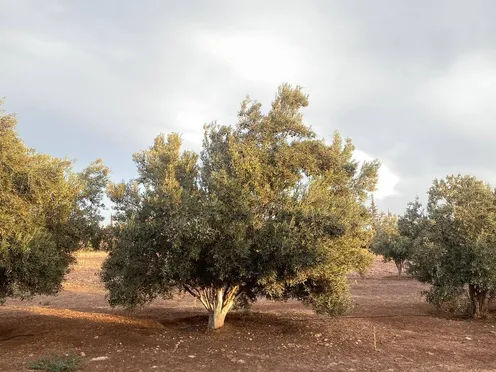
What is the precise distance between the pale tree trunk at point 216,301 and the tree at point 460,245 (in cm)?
1046

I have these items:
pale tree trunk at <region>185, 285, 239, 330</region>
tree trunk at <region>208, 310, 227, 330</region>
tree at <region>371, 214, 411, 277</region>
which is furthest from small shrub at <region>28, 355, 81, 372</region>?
tree at <region>371, 214, 411, 277</region>

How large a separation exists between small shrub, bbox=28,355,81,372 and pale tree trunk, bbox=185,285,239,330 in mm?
5915

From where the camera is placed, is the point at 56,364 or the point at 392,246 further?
the point at 392,246

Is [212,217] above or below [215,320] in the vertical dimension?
above

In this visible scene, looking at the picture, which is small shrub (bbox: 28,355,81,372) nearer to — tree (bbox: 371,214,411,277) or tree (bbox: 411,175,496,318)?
tree (bbox: 411,175,496,318)

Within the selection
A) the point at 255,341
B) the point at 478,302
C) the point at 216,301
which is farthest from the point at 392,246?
the point at 255,341

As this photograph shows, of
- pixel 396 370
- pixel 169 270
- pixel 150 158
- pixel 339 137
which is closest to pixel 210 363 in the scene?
pixel 169 270

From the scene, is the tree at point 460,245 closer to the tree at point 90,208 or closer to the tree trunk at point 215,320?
the tree trunk at point 215,320

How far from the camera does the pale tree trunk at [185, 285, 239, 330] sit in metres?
17.3

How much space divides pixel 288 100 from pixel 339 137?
2452mm

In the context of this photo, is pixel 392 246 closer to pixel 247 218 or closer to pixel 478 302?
pixel 478 302

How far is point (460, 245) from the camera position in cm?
2122

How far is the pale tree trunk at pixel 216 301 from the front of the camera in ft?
56.7

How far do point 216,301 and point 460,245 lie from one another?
40.5ft
